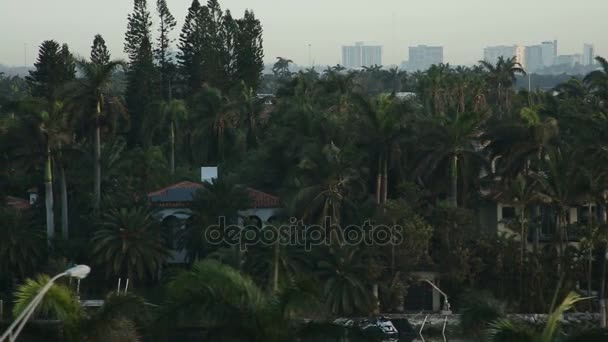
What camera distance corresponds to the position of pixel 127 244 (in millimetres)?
32000

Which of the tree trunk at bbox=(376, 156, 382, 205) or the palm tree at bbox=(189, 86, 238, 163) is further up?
the palm tree at bbox=(189, 86, 238, 163)

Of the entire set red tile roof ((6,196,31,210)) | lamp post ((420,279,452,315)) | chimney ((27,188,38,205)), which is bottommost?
lamp post ((420,279,452,315))

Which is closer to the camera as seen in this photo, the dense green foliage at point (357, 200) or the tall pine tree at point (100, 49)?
the dense green foliage at point (357, 200)

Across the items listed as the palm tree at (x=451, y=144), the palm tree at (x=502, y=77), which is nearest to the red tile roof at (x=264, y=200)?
the palm tree at (x=451, y=144)

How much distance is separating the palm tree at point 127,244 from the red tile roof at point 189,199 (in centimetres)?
288

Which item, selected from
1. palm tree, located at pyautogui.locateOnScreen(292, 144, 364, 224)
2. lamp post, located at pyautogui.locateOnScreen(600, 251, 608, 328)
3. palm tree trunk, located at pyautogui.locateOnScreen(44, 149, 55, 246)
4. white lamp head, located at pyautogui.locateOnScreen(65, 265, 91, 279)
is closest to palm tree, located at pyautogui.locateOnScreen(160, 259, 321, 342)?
white lamp head, located at pyautogui.locateOnScreen(65, 265, 91, 279)

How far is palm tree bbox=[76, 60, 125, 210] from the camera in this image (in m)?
35.7

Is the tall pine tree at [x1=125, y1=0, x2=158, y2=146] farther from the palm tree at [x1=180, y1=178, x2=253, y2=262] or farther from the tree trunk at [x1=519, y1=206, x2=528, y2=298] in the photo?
the tree trunk at [x1=519, y1=206, x2=528, y2=298]

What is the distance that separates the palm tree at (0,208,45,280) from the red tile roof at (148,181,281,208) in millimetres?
4122

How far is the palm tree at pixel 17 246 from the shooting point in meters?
32.5

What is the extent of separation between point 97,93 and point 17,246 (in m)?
5.92

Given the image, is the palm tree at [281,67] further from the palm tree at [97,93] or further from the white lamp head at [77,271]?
the white lamp head at [77,271]

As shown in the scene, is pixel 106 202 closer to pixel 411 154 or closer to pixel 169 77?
pixel 411 154

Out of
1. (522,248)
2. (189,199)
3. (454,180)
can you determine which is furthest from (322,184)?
(522,248)
